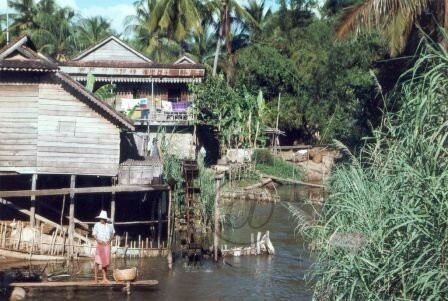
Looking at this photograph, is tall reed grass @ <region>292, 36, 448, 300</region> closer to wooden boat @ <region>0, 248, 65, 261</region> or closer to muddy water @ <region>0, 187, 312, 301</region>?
muddy water @ <region>0, 187, 312, 301</region>

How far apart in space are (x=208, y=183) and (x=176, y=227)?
199 centimetres

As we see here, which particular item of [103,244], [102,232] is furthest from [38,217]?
[103,244]

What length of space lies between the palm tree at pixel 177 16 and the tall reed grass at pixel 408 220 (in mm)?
28168

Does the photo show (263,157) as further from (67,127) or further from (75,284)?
(75,284)

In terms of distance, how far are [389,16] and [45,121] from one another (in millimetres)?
9580

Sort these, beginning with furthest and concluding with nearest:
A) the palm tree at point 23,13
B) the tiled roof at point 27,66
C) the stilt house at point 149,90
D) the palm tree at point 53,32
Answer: the palm tree at point 23,13 < the palm tree at point 53,32 < the stilt house at point 149,90 < the tiled roof at point 27,66

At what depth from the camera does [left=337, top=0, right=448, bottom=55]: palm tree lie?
49.6ft

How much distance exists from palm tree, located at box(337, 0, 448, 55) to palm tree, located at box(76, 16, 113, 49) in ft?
115

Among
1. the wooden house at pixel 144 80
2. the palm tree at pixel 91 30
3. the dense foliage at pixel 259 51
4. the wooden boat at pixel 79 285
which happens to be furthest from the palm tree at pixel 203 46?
the wooden boat at pixel 79 285

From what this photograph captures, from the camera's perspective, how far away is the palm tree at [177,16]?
35.5 meters

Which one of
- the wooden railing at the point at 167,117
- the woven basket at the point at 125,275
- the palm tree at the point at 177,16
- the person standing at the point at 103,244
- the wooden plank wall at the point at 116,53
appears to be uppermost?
the palm tree at the point at 177,16

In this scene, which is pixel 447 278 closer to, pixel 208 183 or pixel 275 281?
pixel 275 281

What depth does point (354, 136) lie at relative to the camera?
28.2m

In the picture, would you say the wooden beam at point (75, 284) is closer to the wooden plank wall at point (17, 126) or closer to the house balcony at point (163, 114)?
the wooden plank wall at point (17, 126)
